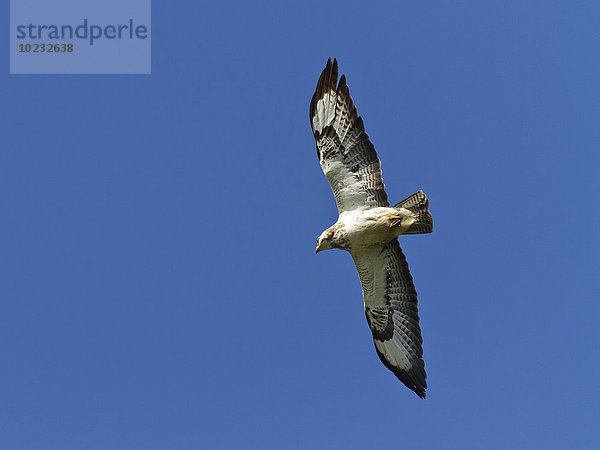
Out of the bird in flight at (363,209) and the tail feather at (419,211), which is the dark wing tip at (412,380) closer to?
the bird in flight at (363,209)

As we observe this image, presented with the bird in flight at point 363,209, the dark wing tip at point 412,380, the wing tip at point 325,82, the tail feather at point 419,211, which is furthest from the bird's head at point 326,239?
the dark wing tip at point 412,380

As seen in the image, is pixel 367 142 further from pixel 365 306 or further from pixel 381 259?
pixel 365 306

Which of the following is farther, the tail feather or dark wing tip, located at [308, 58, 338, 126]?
dark wing tip, located at [308, 58, 338, 126]

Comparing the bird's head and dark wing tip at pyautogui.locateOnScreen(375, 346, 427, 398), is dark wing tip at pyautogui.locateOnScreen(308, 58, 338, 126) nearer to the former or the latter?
the bird's head

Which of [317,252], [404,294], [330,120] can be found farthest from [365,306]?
[330,120]

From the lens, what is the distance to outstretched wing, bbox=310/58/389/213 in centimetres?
1123

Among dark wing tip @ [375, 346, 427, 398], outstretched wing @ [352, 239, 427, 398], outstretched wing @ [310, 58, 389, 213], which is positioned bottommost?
dark wing tip @ [375, 346, 427, 398]

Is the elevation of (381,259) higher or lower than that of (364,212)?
lower

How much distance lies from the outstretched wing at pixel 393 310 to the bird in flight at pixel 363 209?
0.02 meters

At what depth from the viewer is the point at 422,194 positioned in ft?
36.4

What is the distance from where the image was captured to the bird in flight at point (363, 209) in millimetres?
11086

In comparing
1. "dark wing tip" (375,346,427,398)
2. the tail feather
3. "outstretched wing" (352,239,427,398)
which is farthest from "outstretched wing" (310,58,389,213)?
"dark wing tip" (375,346,427,398)

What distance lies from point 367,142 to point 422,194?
1.22 meters

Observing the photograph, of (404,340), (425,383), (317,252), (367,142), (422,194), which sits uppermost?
(367,142)
